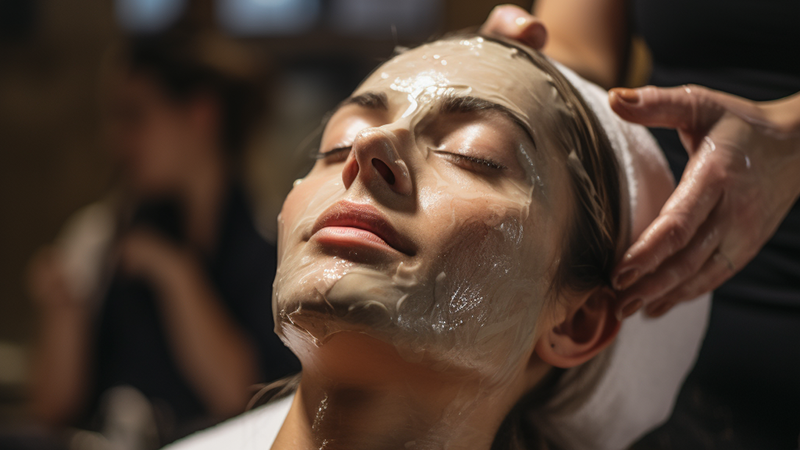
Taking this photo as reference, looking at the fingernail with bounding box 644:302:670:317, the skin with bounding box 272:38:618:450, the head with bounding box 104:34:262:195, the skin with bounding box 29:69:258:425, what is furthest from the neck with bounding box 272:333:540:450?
the head with bounding box 104:34:262:195

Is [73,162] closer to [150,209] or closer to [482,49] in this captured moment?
[150,209]

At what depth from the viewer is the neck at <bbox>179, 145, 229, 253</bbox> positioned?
1.96 metres

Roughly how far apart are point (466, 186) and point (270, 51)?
2797 mm

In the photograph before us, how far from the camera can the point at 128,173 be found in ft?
6.79

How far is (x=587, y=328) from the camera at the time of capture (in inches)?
37.1

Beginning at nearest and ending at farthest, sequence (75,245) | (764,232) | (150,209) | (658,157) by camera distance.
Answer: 1. (764,232)
2. (658,157)
3. (150,209)
4. (75,245)

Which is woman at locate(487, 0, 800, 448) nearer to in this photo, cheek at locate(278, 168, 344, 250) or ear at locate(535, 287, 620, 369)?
ear at locate(535, 287, 620, 369)

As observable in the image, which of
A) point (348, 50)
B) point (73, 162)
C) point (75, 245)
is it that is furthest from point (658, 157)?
A: point (73, 162)

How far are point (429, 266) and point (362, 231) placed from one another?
80 mm

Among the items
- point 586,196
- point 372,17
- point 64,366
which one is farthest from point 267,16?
point 586,196

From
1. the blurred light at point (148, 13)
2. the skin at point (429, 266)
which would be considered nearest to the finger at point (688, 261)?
the skin at point (429, 266)

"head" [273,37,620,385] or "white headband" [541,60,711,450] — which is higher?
"head" [273,37,620,385]

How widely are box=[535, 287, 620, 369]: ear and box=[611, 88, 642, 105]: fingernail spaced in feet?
0.82

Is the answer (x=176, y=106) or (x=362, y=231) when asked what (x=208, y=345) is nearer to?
(x=176, y=106)
